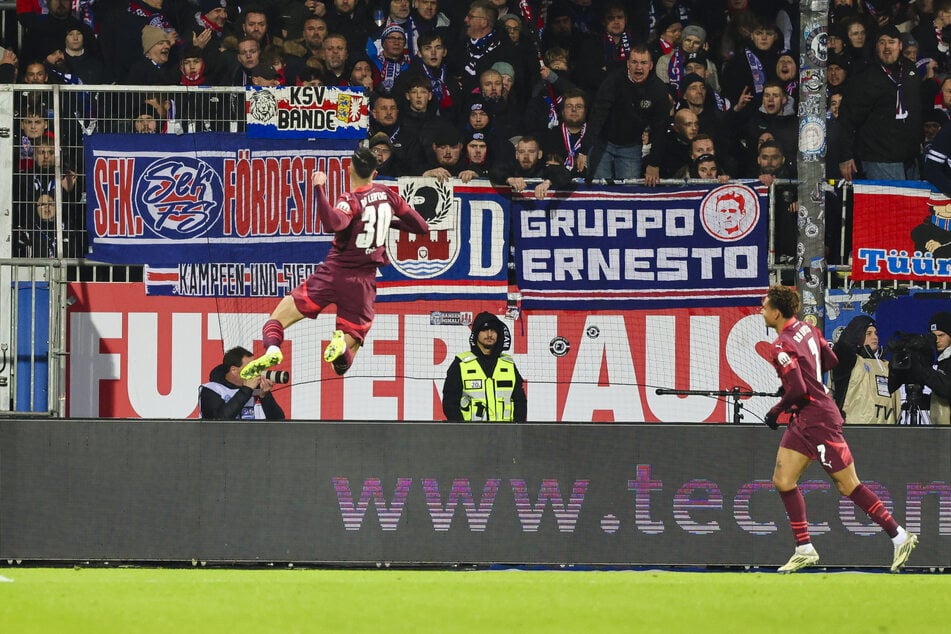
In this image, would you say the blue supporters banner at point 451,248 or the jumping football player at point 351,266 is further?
the blue supporters banner at point 451,248

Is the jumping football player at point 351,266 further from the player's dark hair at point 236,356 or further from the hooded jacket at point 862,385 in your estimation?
the hooded jacket at point 862,385

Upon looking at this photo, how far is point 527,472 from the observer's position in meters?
13.7

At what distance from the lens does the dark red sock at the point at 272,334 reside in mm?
9445

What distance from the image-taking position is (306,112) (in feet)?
49.8

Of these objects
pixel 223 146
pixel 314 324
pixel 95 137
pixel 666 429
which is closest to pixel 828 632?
pixel 666 429

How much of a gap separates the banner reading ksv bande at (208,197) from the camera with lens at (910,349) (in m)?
5.97

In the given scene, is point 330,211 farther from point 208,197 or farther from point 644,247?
point 644,247

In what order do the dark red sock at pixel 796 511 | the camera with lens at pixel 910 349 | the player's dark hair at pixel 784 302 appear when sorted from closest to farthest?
the player's dark hair at pixel 784 302 < the dark red sock at pixel 796 511 < the camera with lens at pixel 910 349

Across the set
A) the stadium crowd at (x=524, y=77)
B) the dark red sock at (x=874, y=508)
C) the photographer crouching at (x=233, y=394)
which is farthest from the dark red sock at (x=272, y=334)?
the stadium crowd at (x=524, y=77)

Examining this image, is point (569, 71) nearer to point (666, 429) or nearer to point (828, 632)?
point (666, 429)

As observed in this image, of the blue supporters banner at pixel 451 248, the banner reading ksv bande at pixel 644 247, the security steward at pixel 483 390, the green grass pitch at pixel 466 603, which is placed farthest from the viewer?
the banner reading ksv bande at pixel 644 247

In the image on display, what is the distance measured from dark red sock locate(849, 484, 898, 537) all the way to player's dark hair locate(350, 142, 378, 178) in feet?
17.3

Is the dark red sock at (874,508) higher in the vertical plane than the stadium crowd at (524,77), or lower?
lower

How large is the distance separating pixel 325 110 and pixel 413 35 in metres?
1.83
